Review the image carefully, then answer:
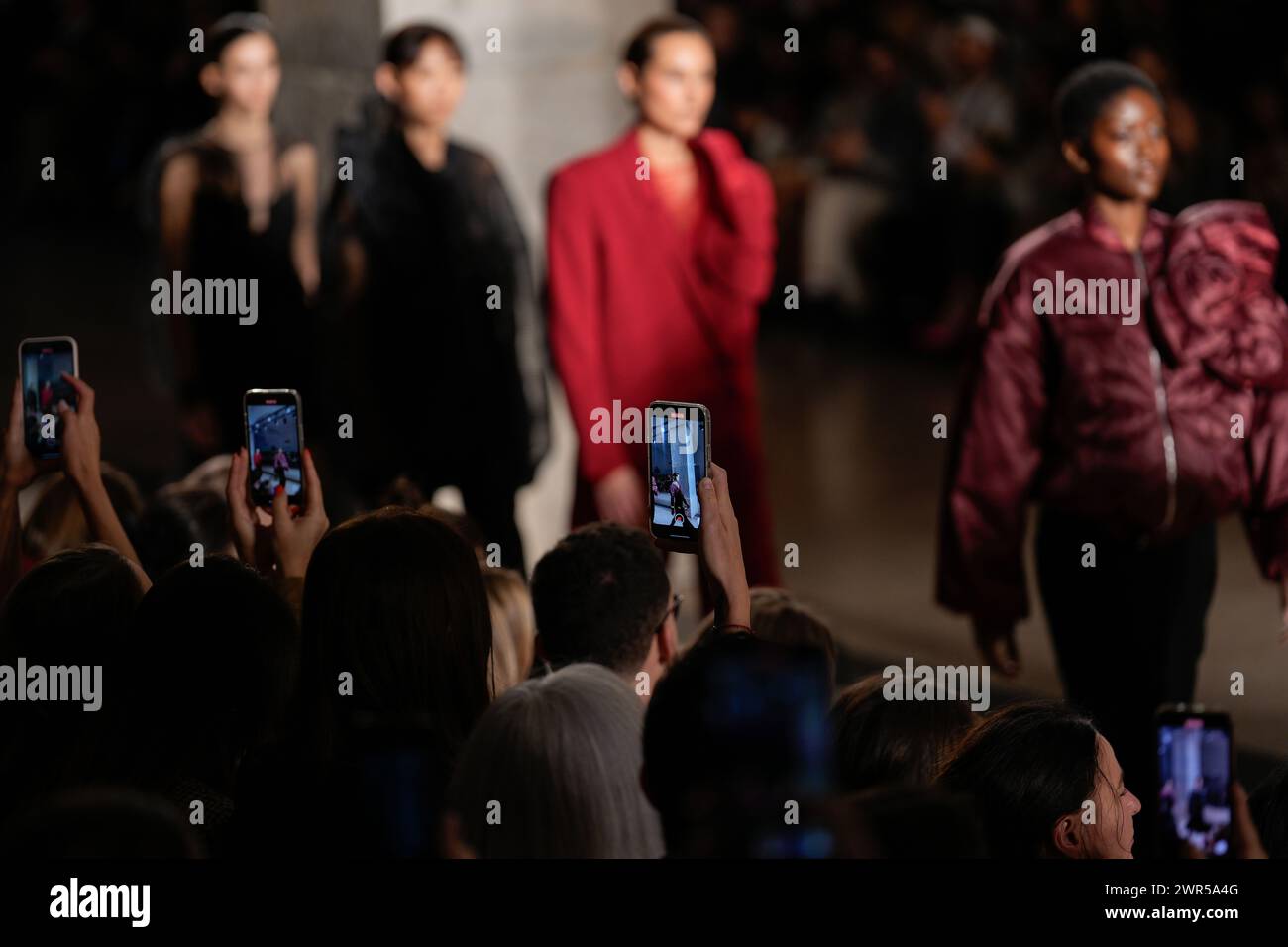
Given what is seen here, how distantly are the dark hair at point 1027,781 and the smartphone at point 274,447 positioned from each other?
1.13 metres

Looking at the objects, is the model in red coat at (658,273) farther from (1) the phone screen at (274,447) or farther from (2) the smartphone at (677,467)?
(2) the smartphone at (677,467)

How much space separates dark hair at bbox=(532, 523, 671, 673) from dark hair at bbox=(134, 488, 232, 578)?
0.89m

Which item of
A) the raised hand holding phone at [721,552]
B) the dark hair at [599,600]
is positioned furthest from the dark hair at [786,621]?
the raised hand holding phone at [721,552]

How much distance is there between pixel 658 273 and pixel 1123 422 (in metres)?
1.13

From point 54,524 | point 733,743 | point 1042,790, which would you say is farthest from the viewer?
point 54,524

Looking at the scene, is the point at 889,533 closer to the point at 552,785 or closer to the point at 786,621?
the point at 786,621

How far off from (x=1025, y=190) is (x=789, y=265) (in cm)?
182

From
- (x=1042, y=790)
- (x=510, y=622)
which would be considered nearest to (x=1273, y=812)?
(x=1042, y=790)

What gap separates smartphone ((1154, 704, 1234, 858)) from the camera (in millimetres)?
1964

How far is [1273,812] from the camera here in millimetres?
2498

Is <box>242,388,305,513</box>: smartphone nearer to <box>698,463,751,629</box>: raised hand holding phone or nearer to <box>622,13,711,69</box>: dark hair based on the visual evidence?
<box>698,463,751,629</box>: raised hand holding phone

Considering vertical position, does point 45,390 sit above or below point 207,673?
above

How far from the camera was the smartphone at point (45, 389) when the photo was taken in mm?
2895

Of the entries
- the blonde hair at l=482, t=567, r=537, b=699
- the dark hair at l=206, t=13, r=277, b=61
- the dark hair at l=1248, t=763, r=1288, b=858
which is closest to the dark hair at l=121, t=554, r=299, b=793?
the blonde hair at l=482, t=567, r=537, b=699
